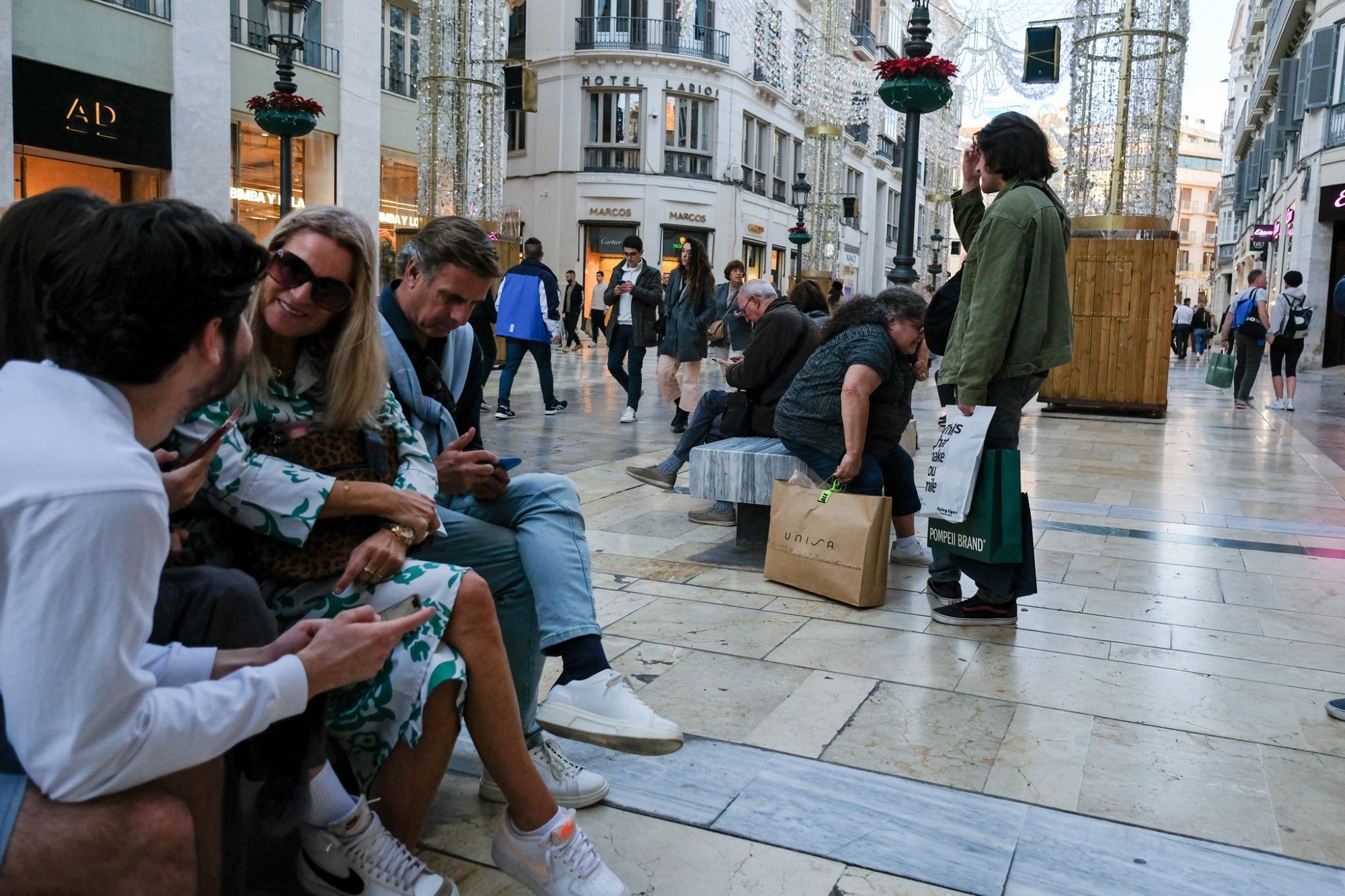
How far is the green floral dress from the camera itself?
6.98 ft

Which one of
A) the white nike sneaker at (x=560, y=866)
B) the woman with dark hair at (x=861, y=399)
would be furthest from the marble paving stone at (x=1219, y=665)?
the white nike sneaker at (x=560, y=866)

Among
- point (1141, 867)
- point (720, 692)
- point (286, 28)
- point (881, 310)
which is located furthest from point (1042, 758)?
point (286, 28)

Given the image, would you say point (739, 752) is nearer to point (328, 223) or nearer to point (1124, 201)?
point (328, 223)

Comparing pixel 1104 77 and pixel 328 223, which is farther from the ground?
pixel 1104 77

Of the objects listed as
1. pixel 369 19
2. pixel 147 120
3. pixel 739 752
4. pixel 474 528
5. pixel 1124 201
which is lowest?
pixel 739 752

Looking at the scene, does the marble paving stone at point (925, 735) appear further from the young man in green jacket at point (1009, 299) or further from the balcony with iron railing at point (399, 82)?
the balcony with iron railing at point (399, 82)

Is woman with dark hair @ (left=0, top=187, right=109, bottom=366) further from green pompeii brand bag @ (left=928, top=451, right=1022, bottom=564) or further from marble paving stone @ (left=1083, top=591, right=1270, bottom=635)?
marble paving stone @ (left=1083, top=591, right=1270, bottom=635)

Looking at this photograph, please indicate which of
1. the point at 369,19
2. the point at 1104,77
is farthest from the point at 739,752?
the point at 369,19

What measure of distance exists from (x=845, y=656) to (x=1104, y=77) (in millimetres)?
11521

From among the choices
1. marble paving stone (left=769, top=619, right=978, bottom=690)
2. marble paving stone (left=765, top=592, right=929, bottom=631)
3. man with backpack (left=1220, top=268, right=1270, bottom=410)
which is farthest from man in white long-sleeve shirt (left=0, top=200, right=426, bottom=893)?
man with backpack (left=1220, top=268, right=1270, bottom=410)

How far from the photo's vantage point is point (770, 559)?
15.9 ft

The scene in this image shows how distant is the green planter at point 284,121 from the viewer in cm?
1249

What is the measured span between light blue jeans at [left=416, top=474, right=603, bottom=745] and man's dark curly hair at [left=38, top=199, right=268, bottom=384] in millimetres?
1155

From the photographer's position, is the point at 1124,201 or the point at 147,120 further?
the point at 147,120
